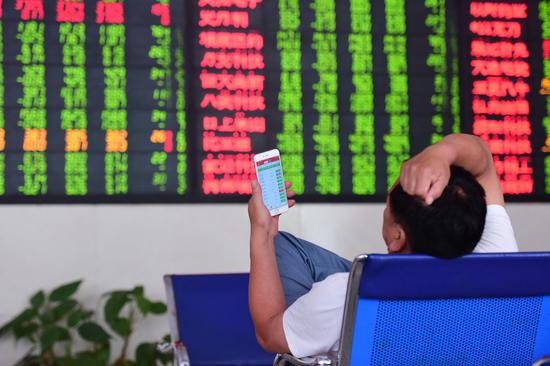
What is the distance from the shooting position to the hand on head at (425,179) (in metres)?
1.13

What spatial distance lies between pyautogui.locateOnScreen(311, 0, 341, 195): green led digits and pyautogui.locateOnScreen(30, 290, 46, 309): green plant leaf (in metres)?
1.16

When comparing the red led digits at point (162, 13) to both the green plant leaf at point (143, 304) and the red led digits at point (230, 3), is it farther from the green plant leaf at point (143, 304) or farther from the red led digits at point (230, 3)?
the green plant leaf at point (143, 304)

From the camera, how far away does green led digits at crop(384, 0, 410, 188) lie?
344cm

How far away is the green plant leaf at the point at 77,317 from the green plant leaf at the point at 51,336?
0.15 ft

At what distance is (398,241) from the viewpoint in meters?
1.35

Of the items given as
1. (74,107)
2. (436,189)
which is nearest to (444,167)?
(436,189)

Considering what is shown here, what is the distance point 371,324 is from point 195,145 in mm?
2132

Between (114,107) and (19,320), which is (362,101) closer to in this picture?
(114,107)

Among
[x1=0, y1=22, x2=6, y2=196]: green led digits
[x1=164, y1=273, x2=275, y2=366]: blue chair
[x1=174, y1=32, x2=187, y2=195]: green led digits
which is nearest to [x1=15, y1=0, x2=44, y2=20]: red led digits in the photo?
[x1=0, y1=22, x2=6, y2=196]: green led digits

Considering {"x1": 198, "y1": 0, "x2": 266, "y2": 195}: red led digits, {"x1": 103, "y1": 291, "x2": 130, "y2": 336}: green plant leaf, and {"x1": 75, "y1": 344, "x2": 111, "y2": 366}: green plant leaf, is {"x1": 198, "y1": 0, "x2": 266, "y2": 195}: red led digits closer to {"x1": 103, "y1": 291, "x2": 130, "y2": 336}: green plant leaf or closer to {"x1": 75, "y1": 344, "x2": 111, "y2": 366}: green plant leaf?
{"x1": 103, "y1": 291, "x2": 130, "y2": 336}: green plant leaf

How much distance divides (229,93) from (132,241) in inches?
27.8

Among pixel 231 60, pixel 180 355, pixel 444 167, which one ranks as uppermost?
pixel 231 60

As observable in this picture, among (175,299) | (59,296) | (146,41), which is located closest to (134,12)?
(146,41)

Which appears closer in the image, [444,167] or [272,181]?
[444,167]
